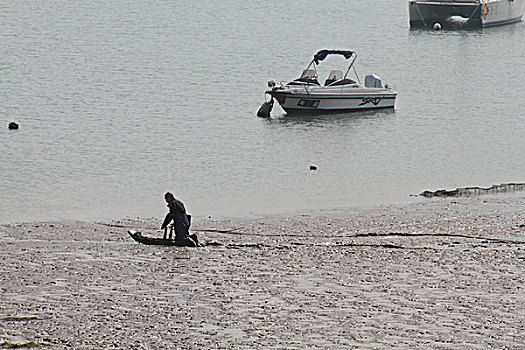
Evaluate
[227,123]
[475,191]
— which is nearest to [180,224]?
[475,191]

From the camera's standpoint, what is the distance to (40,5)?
325ft

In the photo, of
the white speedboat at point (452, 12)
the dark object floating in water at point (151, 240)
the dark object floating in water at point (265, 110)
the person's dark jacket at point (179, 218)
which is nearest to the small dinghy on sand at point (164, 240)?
the dark object floating in water at point (151, 240)

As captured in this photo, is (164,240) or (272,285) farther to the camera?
(164,240)

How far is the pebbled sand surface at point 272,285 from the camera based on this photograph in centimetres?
1387

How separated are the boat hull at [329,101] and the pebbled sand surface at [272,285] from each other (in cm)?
1873

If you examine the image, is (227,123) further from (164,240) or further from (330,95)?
(164,240)

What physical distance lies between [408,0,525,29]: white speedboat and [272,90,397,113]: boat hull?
42.6m

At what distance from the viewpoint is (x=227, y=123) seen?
4047 centimetres

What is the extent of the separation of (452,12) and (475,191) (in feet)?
198

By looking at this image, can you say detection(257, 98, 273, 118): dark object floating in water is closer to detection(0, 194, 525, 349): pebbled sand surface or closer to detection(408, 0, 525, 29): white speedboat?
detection(0, 194, 525, 349): pebbled sand surface

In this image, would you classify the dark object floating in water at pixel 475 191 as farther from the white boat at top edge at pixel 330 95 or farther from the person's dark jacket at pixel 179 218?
the white boat at top edge at pixel 330 95

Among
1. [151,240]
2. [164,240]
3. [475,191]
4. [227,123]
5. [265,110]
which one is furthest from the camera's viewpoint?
[265,110]

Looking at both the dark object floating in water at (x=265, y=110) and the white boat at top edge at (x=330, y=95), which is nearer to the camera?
the white boat at top edge at (x=330, y=95)

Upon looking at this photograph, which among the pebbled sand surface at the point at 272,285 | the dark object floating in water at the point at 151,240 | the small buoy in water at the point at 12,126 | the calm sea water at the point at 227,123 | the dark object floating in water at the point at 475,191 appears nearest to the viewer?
the pebbled sand surface at the point at 272,285
